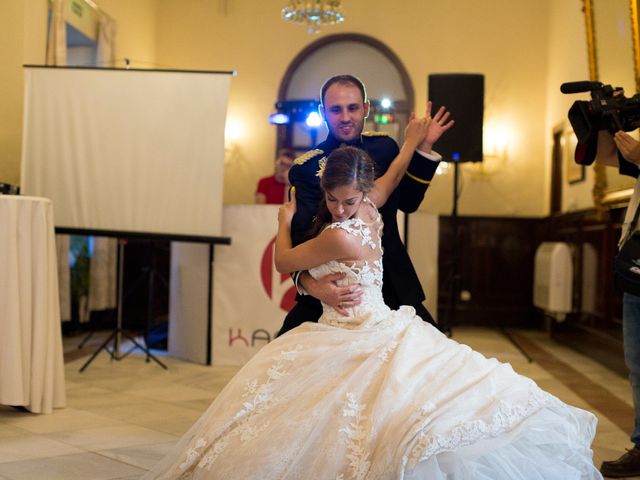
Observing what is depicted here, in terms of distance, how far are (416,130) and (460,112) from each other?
Answer: 3.92 meters

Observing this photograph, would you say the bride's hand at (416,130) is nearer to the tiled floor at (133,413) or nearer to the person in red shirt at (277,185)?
the tiled floor at (133,413)

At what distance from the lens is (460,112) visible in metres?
6.25

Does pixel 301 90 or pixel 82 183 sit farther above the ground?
pixel 301 90

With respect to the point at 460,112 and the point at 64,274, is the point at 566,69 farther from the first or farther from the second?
the point at 64,274

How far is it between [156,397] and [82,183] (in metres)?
1.72

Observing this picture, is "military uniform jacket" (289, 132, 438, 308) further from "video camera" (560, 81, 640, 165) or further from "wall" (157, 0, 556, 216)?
"wall" (157, 0, 556, 216)

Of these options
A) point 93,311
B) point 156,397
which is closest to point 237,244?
point 156,397

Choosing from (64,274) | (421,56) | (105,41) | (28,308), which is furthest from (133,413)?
(421,56)

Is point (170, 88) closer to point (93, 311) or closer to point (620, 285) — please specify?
point (93, 311)

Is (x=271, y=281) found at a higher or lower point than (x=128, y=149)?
lower

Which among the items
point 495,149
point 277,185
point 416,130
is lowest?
point 416,130

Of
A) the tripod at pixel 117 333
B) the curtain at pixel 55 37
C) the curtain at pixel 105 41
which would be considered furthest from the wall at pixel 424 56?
the tripod at pixel 117 333

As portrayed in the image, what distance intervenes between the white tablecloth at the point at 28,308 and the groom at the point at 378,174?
180 centimetres

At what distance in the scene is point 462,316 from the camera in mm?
8969
